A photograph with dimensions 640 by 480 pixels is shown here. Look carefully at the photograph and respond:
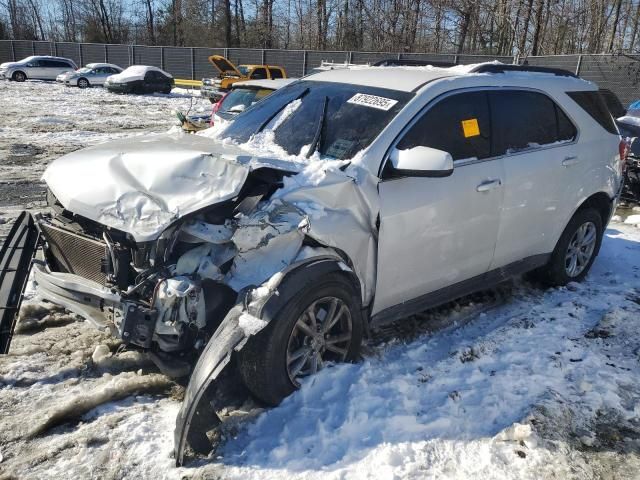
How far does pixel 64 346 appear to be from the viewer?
12.7 ft

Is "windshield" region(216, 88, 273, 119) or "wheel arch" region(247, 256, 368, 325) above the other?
"windshield" region(216, 88, 273, 119)

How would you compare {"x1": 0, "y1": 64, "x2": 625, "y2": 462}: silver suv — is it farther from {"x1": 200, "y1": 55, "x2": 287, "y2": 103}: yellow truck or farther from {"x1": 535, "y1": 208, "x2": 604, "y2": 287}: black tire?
{"x1": 200, "y1": 55, "x2": 287, "y2": 103}: yellow truck

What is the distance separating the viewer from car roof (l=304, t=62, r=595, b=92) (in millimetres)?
3998

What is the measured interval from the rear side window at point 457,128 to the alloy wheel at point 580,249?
1695 millimetres

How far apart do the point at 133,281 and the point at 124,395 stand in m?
0.76

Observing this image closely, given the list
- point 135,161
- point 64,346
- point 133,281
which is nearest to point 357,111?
point 135,161

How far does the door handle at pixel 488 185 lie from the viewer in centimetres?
396

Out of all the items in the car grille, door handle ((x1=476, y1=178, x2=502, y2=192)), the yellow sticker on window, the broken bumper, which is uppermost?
the yellow sticker on window

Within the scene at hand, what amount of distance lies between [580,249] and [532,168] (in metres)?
1.44

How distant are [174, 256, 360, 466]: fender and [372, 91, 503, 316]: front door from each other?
2.43ft

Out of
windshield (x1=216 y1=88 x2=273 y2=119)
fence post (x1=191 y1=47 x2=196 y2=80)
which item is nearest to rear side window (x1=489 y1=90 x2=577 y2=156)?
windshield (x1=216 y1=88 x2=273 y2=119)

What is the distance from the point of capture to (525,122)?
445 cm

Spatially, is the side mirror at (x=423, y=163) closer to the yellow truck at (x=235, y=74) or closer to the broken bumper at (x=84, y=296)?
the broken bumper at (x=84, y=296)

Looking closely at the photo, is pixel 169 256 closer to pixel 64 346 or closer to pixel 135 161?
pixel 135 161
